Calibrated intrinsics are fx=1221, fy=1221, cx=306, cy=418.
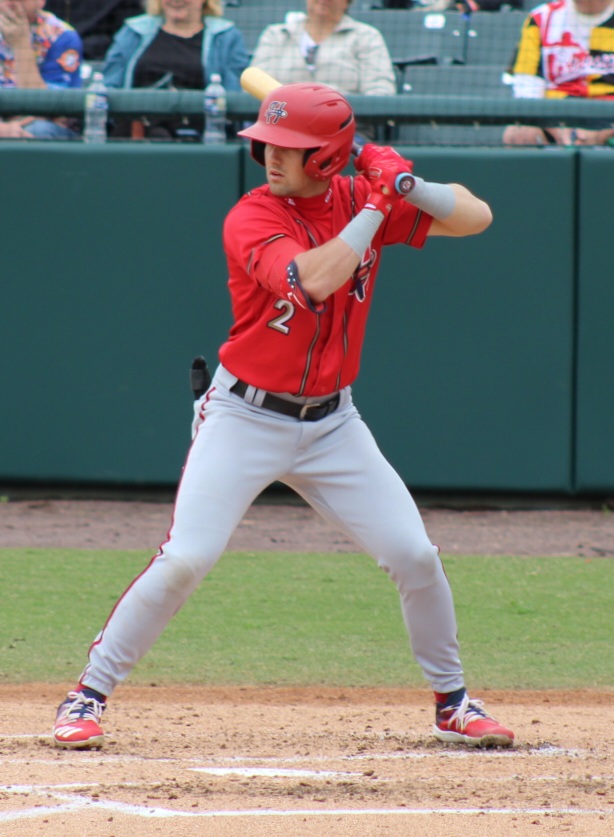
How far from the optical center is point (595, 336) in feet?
21.7

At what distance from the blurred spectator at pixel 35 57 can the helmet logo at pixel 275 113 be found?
13.0 ft

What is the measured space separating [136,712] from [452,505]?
140 inches

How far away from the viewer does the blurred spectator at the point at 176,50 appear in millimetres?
6961

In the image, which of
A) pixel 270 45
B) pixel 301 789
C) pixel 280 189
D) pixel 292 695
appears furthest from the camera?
pixel 270 45

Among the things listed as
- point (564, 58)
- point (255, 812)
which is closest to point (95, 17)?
point (564, 58)

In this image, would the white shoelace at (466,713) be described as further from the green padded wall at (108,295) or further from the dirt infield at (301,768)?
the green padded wall at (108,295)

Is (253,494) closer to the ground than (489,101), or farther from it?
closer to the ground

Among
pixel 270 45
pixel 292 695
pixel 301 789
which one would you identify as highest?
pixel 270 45

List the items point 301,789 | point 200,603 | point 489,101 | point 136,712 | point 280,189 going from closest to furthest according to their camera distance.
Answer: point 301,789
point 280,189
point 136,712
point 200,603
point 489,101

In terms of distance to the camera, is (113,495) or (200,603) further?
(113,495)

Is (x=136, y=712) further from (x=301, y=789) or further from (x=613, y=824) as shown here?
(x=613, y=824)

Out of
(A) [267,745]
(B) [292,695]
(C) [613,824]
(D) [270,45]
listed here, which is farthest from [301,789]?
(D) [270,45]

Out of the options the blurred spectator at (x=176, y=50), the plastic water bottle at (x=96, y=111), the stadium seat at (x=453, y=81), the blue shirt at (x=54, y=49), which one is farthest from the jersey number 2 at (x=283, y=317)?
the stadium seat at (x=453, y=81)

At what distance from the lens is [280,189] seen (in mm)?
3236
